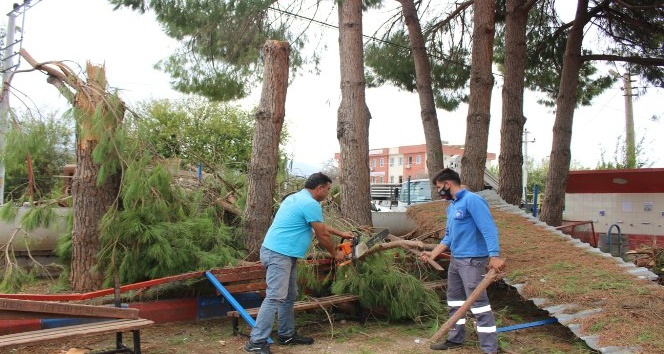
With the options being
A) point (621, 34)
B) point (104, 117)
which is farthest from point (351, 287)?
point (621, 34)

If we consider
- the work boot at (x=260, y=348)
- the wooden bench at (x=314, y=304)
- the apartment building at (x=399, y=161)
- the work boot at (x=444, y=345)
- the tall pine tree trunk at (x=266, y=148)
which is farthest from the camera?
the apartment building at (x=399, y=161)

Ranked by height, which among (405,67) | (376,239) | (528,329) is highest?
(405,67)

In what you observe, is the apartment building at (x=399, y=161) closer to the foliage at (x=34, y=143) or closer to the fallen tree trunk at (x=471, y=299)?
the foliage at (x=34, y=143)

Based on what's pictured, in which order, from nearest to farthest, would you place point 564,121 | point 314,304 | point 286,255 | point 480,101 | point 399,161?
point 286,255, point 314,304, point 480,101, point 564,121, point 399,161

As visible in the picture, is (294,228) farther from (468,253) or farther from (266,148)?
(266,148)

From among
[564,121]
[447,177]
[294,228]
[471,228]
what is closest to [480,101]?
[564,121]

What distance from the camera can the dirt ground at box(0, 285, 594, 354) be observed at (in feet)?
16.8

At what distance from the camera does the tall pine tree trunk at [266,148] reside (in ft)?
23.0

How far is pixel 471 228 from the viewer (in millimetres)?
5184

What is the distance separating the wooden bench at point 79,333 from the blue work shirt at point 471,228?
2744 mm

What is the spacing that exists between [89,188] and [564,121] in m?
9.81

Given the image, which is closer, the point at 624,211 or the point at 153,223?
the point at 153,223

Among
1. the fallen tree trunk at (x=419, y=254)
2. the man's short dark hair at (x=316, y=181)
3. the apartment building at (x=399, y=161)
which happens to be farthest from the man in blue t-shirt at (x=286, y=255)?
the apartment building at (x=399, y=161)

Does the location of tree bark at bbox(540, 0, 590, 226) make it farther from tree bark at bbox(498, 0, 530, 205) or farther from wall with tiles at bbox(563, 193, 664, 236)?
wall with tiles at bbox(563, 193, 664, 236)
